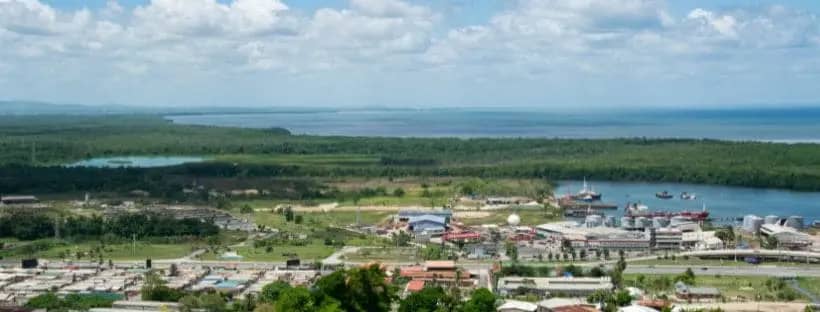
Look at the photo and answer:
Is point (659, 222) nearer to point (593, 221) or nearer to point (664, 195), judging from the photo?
point (593, 221)

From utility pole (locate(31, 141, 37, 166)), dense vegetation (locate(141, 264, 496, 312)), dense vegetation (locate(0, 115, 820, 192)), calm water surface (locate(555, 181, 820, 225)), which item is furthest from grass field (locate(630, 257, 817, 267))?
utility pole (locate(31, 141, 37, 166))

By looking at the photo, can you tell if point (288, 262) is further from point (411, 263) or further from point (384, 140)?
point (384, 140)

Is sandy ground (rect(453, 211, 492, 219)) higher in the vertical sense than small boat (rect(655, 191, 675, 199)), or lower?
lower

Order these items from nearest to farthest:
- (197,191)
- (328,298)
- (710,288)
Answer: (328,298) < (710,288) < (197,191)

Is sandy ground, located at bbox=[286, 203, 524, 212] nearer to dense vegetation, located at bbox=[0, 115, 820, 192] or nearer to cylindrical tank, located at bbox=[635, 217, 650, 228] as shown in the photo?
cylindrical tank, located at bbox=[635, 217, 650, 228]

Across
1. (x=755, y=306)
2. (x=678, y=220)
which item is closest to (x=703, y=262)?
(x=755, y=306)

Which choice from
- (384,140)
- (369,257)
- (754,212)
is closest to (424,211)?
(369,257)

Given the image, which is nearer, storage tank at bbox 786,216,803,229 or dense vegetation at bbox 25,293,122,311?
dense vegetation at bbox 25,293,122,311
